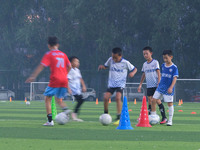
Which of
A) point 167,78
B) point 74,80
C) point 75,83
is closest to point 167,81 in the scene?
point 167,78

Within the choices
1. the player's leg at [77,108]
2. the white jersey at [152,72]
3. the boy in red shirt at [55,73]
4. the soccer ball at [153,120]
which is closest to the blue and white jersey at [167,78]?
the soccer ball at [153,120]

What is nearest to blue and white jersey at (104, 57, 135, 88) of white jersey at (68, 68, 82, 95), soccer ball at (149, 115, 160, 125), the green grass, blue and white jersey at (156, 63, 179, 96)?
blue and white jersey at (156, 63, 179, 96)

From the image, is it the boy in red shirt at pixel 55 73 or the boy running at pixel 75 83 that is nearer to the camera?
the boy in red shirt at pixel 55 73

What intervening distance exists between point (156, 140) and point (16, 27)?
42125 millimetres

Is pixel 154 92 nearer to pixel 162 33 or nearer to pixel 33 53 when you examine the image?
pixel 162 33

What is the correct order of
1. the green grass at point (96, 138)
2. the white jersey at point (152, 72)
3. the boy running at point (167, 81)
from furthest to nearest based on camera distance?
the white jersey at point (152, 72), the boy running at point (167, 81), the green grass at point (96, 138)

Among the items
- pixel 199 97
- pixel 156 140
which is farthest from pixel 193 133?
pixel 199 97

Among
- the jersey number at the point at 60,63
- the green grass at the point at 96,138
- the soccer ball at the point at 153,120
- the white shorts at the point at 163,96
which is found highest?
the jersey number at the point at 60,63

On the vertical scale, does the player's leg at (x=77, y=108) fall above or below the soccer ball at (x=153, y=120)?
above

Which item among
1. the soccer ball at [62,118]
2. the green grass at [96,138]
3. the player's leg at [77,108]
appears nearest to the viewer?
the green grass at [96,138]

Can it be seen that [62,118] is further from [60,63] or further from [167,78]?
[167,78]

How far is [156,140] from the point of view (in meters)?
9.46

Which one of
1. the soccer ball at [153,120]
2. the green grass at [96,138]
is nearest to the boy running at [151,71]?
the soccer ball at [153,120]

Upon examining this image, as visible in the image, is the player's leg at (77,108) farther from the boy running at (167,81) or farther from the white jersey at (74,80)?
the boy running at (167,81)
